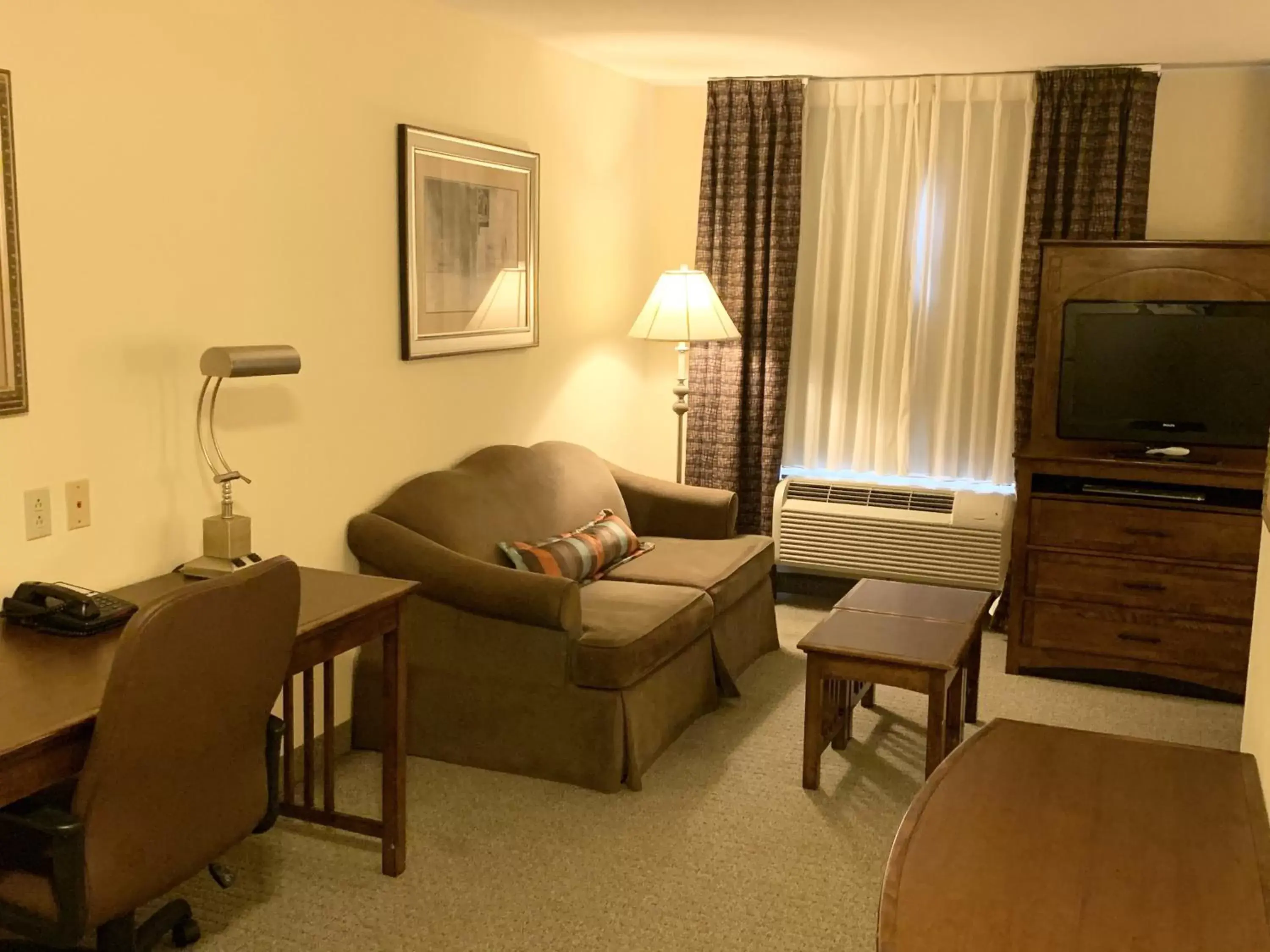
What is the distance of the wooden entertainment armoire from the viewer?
4.37 m

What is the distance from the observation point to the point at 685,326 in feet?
16.3

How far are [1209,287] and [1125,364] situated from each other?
1.41 feet

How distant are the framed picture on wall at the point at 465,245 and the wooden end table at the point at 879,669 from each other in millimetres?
1632

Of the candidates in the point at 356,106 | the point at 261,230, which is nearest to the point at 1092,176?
the point at 356,106

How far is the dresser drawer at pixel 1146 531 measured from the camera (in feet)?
14.2

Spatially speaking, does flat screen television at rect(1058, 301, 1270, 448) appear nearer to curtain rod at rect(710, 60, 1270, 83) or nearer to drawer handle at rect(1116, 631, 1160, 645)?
drawer handle at rect(1116, 631, 1160, 645)

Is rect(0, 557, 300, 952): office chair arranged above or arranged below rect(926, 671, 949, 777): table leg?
above

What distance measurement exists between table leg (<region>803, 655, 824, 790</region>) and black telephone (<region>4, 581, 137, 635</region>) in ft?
6.04

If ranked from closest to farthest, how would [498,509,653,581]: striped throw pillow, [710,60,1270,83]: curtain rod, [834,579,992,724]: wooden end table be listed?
[834,579,992,724]: wooden end table < [498,509,653,581]: striped throw pillow < [710,60,1270,83]: curtain rod

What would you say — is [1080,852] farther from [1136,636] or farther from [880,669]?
[1136,636]

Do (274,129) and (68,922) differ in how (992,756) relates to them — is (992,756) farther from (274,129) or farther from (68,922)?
(274,129)

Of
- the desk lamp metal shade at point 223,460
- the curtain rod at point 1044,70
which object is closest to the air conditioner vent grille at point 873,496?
the curtain rod at point 1044,70

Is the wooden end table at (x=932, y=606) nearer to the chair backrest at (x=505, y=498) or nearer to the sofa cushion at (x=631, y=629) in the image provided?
the sofa cushion at (x=631, y=629)

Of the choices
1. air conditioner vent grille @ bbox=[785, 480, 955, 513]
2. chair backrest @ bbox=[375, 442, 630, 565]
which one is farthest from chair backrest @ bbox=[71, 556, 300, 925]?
air conditioner vent grille @ bbox=[785, 480, 955, 513]
